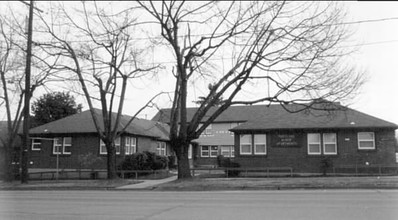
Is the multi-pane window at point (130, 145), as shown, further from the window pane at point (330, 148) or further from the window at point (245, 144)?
the window pane at point (330, 148)

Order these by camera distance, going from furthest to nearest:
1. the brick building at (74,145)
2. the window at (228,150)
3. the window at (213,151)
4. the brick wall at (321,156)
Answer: the window at (213,151), the window at (228,150), the brick building at (74,145), the brick wall at (321,156)

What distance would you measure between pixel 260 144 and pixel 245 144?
3.56 ft

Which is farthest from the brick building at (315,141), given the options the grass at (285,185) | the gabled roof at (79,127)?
the grass at (285,185)

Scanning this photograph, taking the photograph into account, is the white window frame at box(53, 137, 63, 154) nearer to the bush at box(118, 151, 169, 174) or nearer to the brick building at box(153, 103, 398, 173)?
the bush at box(118, 151, 169, 174)

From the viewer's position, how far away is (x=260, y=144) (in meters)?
30.6

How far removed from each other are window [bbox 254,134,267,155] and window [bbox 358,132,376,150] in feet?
20.8

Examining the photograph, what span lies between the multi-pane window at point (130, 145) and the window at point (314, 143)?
46.6 ft

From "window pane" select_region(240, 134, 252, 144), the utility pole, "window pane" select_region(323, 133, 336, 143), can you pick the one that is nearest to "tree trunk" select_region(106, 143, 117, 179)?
the utility pole

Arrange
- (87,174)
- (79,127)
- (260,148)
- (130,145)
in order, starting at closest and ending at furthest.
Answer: (260,148)
(87,174)
(79,127)
(130,145)

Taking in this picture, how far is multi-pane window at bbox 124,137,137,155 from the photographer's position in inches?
1352

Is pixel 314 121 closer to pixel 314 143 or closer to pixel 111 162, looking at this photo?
pixel 314 143

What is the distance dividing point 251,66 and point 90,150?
17037mm

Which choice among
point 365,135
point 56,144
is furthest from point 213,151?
point 365,135

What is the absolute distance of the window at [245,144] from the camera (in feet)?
101
